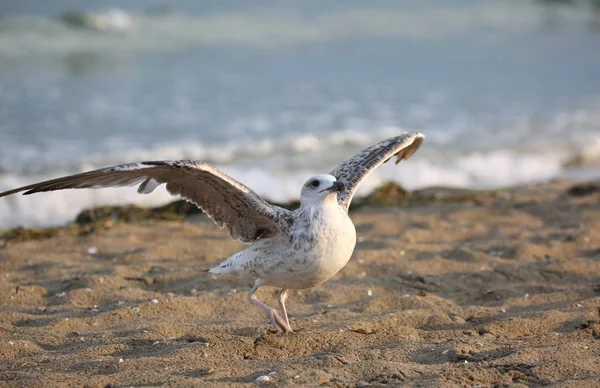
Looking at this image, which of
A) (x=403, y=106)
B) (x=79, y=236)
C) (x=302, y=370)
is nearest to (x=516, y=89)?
(x=403, y=106)

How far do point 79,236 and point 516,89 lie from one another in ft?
43.7

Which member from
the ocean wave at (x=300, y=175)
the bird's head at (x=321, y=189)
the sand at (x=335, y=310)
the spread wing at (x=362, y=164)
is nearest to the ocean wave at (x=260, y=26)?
the ocean wave at (x=300, y=175)

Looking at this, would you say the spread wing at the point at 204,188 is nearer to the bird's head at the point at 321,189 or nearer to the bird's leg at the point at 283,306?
the bird's head at the point at 321,189

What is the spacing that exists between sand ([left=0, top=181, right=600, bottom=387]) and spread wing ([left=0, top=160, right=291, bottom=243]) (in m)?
0.70

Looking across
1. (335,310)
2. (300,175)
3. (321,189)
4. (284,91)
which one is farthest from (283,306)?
(284,91)

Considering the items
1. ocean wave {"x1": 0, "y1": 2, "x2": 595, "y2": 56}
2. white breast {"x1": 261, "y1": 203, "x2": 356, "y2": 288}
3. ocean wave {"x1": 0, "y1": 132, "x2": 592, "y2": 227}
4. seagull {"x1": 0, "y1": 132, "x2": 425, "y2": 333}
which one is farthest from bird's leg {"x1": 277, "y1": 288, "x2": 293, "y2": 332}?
ocean wave {"x1": 0, "y1": 2, "x2": 595, "y2": 56}

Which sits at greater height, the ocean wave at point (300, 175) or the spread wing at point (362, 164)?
the ocean wave at point (300, 175)

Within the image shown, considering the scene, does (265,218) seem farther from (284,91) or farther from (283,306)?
(284,91)

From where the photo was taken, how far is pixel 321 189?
195 inches

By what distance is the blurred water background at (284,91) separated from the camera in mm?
12234

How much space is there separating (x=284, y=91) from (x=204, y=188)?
12.7 meters

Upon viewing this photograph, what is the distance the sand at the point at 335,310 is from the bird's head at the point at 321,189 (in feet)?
2.86

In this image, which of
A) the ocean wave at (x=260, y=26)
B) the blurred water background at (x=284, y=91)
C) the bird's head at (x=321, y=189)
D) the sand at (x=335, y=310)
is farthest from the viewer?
the ocean wave at (x=260, y=26)

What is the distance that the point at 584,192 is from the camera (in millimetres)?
9578
